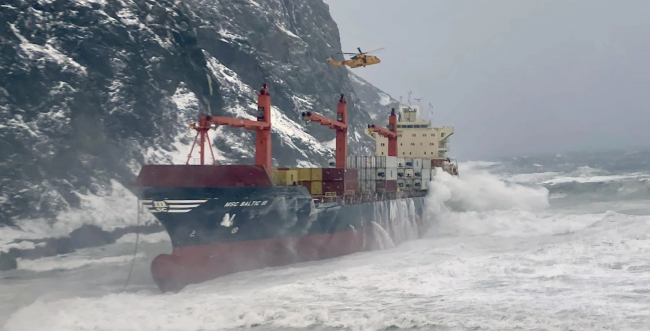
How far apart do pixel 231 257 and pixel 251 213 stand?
1.96 metres

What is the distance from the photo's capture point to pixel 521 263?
83.6 ft

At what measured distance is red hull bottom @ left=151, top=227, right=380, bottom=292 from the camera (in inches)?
955

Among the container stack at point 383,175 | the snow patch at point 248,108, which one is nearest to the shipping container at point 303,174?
the container stack at point 383,175

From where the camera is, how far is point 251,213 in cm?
2645

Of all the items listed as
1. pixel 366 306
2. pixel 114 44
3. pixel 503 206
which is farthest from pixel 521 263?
pixel 114 44

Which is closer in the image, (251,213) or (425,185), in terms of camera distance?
(251,213)

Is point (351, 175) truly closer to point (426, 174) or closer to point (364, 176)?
point (364, 176)

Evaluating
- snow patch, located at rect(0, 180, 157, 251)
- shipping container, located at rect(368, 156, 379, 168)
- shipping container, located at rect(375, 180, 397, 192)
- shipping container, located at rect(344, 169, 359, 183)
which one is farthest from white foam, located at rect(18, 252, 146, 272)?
shipping container, located at rect(368, 156, 379, 168)

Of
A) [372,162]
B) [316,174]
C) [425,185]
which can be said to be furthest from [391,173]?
[316,174]

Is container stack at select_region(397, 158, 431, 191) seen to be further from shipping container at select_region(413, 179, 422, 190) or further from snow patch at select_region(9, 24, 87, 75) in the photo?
snow patch at select_region(9, 24, 87, 75)

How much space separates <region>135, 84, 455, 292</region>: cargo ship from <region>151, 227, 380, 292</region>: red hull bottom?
0.04 m

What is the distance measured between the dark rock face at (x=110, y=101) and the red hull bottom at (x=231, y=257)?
60.3 ft

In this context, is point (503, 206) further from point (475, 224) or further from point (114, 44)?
point (114, 44)

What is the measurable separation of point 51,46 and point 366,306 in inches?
1824
